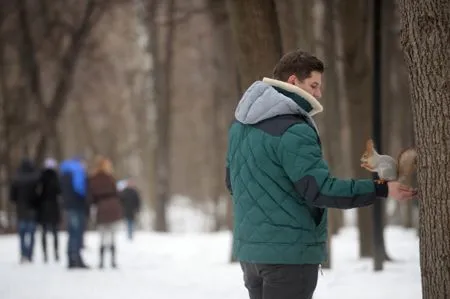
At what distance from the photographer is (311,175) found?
425 cm

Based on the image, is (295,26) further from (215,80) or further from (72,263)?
(215,80)

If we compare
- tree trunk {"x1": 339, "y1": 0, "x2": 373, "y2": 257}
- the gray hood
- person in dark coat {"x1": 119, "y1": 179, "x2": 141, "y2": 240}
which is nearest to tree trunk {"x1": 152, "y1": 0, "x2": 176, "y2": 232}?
person in dark coat {"x1": 119, "y1": 179, "x2": 141, "y2": 240}

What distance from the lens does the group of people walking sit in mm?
14461

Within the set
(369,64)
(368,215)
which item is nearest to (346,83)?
(369,64)

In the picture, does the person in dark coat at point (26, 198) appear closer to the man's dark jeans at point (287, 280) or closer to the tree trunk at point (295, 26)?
the tree trunk at point (295, 26)

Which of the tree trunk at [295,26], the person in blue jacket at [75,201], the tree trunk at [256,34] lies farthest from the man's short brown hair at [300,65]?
the person in blue jacket at [75,201]

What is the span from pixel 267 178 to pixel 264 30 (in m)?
6.06

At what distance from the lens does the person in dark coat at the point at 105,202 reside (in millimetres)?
14344

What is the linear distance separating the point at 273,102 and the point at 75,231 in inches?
422

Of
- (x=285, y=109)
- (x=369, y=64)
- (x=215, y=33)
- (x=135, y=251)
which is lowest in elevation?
(x=135, y=251)

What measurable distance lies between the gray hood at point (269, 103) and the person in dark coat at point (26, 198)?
37.8 feet

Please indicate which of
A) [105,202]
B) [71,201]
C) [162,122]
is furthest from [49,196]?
[162,122]

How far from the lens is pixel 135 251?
19453 millimetres

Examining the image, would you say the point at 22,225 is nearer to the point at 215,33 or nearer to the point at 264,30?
the point at 264,30
